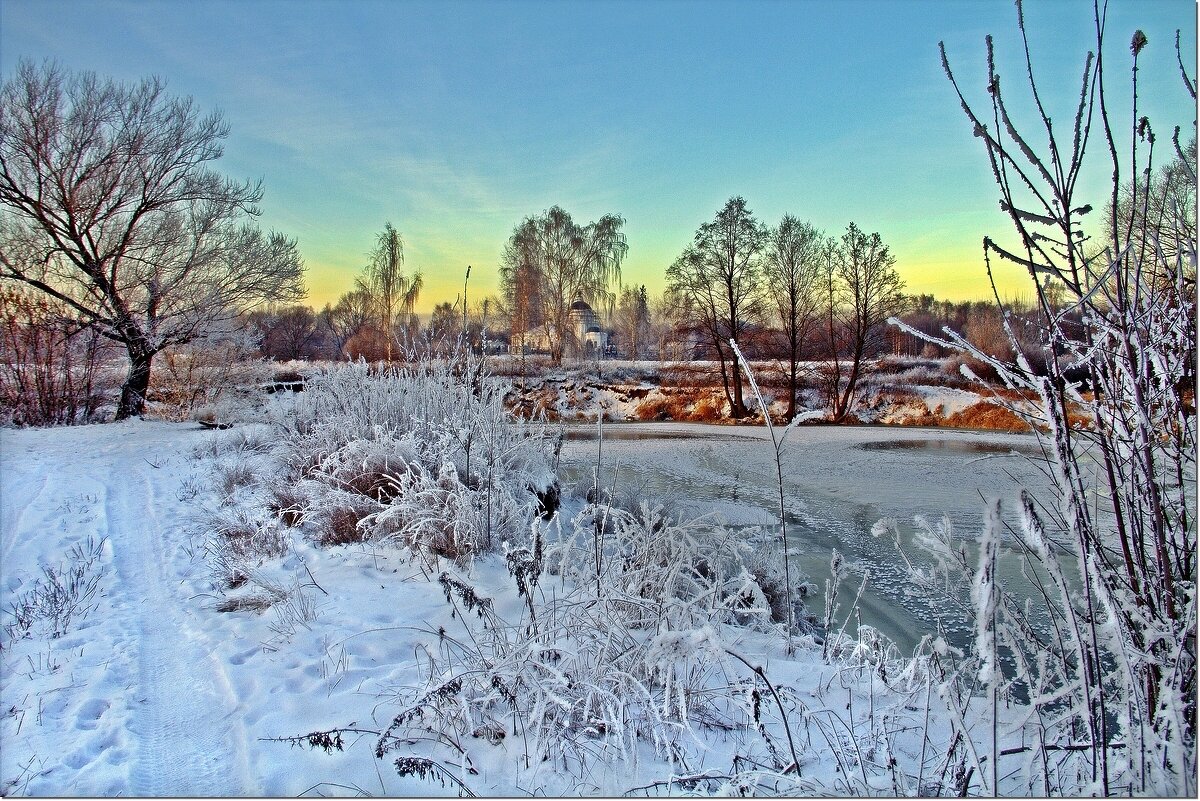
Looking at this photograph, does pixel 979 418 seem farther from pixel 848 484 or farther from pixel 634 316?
pixel 634 316

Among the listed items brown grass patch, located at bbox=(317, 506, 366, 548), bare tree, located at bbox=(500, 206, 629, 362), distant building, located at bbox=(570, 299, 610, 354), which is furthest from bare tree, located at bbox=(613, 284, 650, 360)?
brown grass patch, located at bbox=(317, 506, 366, 548)

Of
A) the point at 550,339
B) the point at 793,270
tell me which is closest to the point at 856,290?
the point at 793,270

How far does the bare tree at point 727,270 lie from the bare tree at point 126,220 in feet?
40.6

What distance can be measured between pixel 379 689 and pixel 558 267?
97.5 ft

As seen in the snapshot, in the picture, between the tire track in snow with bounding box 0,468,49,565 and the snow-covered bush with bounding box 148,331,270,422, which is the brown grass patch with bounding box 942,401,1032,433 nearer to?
the snow-covered bush with bounding box 148,331,270,422

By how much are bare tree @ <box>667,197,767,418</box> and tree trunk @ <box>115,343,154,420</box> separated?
14.2 metres

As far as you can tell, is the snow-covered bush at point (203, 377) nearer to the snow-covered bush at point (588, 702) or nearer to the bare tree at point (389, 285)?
the bare tree at point (389, 285)

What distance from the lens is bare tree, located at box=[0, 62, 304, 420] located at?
993cm

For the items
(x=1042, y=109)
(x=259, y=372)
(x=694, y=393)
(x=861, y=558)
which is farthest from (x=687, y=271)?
(x=1042, y=109)

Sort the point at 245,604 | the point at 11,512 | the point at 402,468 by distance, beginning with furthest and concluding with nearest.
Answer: the point at 402,468
the point at 11,512
the point at 245,604

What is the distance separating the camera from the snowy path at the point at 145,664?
1.74 metres

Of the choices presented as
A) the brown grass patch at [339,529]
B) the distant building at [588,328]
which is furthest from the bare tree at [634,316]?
the brown grass patch at [339,529]

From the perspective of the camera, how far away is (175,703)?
2.07 metres

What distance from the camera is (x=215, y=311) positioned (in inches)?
468
